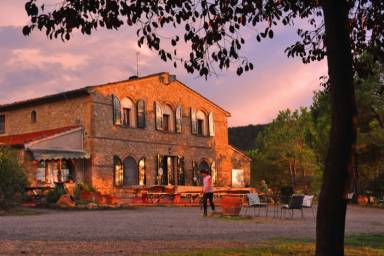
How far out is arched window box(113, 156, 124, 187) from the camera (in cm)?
2939

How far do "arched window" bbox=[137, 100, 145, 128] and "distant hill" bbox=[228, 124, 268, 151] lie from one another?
19.9 m

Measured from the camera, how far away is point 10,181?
20031 mm

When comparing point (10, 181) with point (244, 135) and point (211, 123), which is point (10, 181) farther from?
point (244, 135)

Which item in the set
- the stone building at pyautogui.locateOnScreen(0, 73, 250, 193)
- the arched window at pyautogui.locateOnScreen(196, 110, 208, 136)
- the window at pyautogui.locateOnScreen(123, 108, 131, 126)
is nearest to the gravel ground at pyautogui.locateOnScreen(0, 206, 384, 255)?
the stone building at pyautogui.locateOnScreen(0, 73, 250, 193)

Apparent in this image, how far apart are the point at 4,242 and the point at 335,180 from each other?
231 inches

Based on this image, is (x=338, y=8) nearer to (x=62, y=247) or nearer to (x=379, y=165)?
(x=62, y=247)

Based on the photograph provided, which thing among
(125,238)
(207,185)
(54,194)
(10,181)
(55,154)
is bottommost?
(125,238)

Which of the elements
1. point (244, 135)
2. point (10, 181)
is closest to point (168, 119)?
point (10, 181)

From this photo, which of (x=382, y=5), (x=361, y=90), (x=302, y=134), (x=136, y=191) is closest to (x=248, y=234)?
(x=382, y=5)

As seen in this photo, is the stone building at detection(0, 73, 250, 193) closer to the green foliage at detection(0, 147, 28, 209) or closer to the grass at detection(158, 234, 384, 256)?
the green foliage at detection(0, 147, 28, 209)

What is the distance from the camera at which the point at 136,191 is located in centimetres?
2866

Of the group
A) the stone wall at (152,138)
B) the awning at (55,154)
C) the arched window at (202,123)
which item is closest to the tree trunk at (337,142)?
the awning at (55,154)

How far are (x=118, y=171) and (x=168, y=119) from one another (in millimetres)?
5472

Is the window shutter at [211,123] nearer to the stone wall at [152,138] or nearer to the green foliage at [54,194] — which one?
the stone wall at [152,138]
